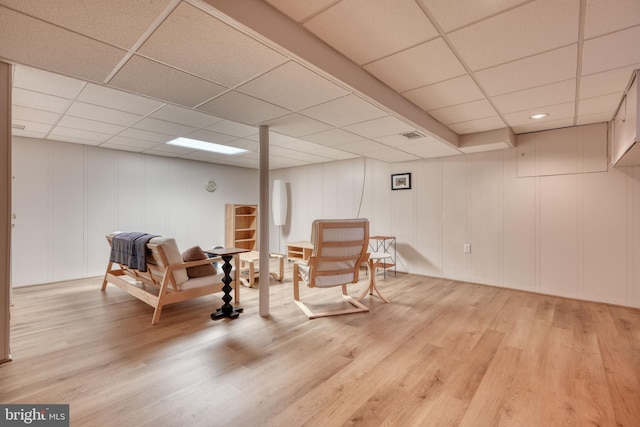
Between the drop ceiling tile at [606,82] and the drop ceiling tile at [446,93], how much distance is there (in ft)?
2.57

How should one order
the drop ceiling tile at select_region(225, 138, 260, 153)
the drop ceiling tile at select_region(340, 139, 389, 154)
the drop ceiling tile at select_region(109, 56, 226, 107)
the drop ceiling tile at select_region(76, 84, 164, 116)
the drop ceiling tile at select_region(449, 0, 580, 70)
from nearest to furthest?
the drop ceiling tile at select_region(449, 0, 580, 70), the drop ceiling tile at select_region(109, 56, 226, 107), the drop ceiling tile at select_region(76, 84, 164, 116), the drop ceiling tile at select_region(340, 139, 389, 154), the drop ceiling tile at select_region(225, 138, 260, 153)

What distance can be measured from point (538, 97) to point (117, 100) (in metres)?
4.11

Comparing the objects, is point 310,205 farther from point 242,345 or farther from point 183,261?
point 242,345

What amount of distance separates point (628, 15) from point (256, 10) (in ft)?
6.73

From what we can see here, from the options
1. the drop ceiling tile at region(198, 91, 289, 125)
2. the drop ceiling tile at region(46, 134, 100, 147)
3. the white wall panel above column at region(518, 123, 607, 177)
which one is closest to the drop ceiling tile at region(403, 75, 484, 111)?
the drop ceiling tile at region(198, 91, 289, 125)

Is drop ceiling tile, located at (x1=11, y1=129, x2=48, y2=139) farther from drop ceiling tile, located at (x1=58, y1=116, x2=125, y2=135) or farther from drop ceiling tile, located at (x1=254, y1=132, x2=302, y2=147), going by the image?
drop ceiling tile, located at (x1=254, y1=132, x2=302, y2=147)

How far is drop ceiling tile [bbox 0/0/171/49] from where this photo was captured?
1310mm

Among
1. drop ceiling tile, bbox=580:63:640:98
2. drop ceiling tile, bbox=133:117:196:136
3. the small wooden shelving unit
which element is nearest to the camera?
drop ceiling tile, bbox=580:63:640:98

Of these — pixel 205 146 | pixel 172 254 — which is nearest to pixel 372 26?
pixel 172 254

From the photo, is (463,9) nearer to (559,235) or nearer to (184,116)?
(184,116)

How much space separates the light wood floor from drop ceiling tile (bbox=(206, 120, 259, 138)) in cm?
226

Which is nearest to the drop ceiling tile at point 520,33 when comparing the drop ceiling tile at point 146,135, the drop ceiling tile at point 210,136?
the drop ceiling tile at point 210,136

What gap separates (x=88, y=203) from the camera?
4777mm

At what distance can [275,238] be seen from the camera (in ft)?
24.2
